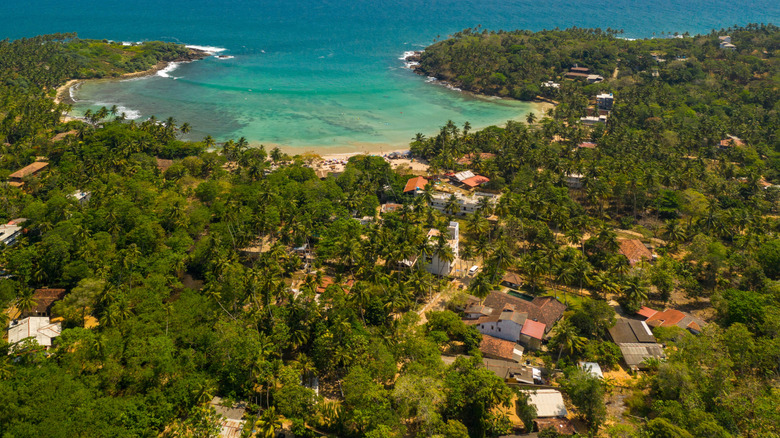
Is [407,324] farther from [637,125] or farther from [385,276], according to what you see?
[637,125]

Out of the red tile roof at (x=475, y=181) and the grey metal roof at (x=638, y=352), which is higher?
the red tile roof at (x=475, y=181)

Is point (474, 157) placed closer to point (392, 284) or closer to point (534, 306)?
point (534, 306)

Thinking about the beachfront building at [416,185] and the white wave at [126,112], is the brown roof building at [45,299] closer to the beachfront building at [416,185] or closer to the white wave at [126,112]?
the beachfront building at [416,185]

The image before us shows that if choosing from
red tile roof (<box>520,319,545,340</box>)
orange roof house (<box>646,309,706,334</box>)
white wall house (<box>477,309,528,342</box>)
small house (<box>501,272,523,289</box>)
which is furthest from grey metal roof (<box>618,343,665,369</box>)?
small house (<box>501,272,523,289</box>)

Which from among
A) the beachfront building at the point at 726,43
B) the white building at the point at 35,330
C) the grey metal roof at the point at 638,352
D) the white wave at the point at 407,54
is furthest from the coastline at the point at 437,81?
the white building at the point at 35,330

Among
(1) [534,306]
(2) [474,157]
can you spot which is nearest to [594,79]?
(2) [474,157]
